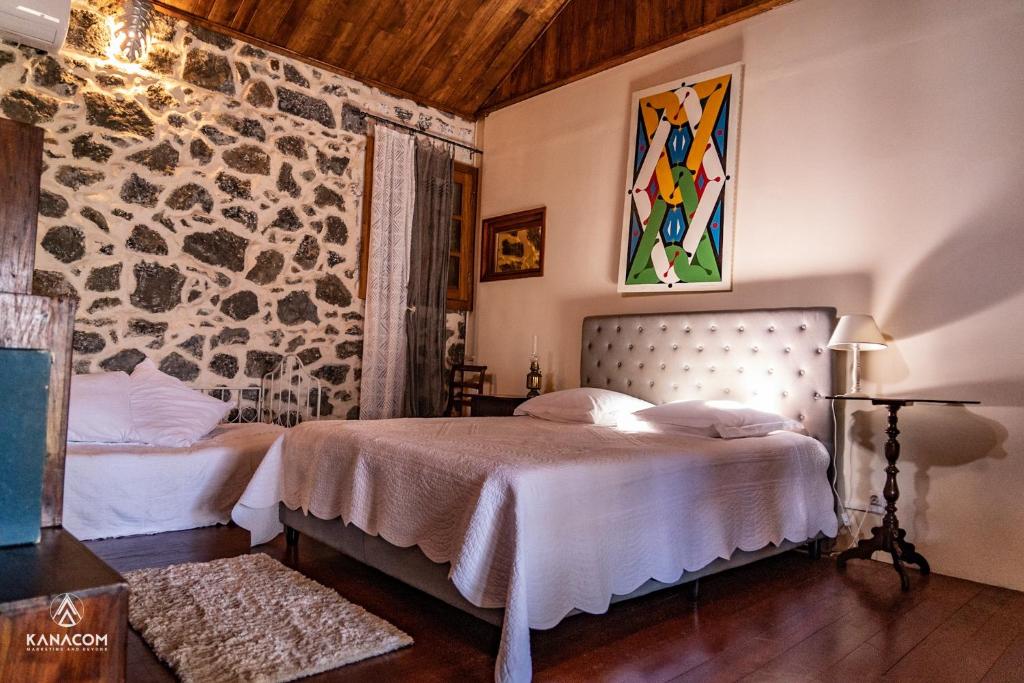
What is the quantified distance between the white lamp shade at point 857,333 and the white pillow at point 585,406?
1.14 m

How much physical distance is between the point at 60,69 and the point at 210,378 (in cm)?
193

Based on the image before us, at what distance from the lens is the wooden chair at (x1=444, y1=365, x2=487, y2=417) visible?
533cm

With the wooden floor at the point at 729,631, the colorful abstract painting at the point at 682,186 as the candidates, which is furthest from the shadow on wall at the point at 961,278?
the wooden floor at the point at 729,631

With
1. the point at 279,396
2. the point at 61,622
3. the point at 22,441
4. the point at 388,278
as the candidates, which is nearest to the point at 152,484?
the point at 279,396

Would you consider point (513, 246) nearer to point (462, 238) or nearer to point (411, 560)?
point (462, 238)

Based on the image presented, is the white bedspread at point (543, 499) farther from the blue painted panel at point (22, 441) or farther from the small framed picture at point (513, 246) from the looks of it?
the small framed picture at point (513, 246)

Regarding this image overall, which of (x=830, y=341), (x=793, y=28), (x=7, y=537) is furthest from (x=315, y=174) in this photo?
(x=7, y=537)

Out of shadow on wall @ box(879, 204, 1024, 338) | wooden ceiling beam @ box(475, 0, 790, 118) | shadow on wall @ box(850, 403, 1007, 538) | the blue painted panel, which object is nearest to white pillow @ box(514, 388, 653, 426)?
shadow on wall @ box(850, 403, 1007, 538)

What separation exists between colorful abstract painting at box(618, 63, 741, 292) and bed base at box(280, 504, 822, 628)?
1723 mm

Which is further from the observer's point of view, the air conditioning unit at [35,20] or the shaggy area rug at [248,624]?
the air conditioning unit at [35,20]

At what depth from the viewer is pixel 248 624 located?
2.07 metres

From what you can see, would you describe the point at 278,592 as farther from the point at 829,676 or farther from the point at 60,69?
the point at 60,69

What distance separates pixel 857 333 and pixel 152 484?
3.37 metres

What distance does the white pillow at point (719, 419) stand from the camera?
3064 millimetres
